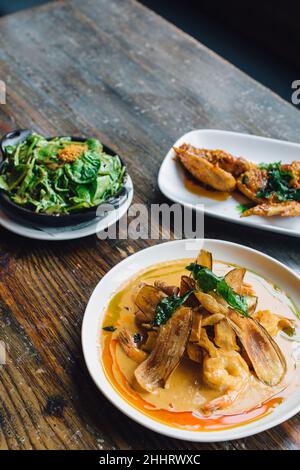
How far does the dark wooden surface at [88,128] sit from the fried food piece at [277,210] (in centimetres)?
7

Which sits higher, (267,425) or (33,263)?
(267,425)

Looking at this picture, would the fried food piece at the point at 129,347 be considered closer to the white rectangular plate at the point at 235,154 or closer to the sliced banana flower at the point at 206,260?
the sliced banana flower at the point at 206,260

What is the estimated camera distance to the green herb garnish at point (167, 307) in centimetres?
133

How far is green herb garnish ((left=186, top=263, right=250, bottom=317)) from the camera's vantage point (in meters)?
1.30

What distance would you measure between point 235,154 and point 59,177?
0.71 m

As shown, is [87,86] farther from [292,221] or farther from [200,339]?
[200,339]

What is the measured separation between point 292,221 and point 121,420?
2.88ft

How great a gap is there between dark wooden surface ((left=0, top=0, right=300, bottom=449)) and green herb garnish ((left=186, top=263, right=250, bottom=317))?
30 cm

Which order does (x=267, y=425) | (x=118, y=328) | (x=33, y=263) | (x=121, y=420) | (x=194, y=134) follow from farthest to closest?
(x=194, y=134), (x=33, y=263), (x=118, y=328), (x=121, y=420), (x=267, y=425)

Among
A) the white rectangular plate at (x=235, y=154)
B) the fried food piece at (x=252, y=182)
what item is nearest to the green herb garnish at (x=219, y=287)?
the white rectangular plate at (x=235, y=154)

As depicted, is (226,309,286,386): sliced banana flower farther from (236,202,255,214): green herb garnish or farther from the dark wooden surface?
(236,202,255,214): green herb garnish

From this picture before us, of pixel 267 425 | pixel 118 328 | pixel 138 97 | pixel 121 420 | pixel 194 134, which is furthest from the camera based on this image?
pixel 138 97
